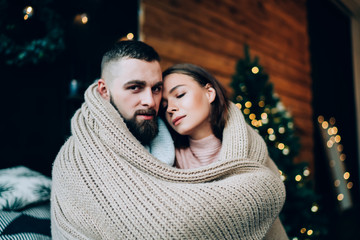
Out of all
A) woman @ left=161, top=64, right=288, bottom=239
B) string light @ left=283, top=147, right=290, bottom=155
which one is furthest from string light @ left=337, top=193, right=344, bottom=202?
woman @ left=161, top=64, right=288, bottom=239

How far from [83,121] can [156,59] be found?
49 cm

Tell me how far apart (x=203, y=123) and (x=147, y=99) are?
0.38 metres

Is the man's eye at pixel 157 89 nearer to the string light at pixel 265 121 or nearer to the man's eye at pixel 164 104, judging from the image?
the man's eye at pixel 164 104

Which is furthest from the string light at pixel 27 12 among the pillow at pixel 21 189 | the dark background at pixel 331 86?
the dark background at pixel 331 86

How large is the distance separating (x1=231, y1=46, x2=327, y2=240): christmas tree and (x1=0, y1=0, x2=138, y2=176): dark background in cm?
119

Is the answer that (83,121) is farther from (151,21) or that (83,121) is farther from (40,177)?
(151,21)

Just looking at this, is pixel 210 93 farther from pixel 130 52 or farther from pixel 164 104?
pixel 130 52

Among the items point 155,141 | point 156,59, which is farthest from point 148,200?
point 156,59

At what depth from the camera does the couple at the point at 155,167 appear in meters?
0.93

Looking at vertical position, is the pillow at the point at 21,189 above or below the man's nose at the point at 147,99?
below

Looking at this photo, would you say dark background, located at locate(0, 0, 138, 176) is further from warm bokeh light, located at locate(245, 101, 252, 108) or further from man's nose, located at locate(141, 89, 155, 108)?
warm bokeh light, located at locate(245, 101, 252, 108)

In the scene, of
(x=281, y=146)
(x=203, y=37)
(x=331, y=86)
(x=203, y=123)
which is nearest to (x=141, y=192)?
(x=203, y=123)

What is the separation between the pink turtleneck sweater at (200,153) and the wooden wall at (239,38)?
1238 millimetres

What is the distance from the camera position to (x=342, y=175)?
4.11m
